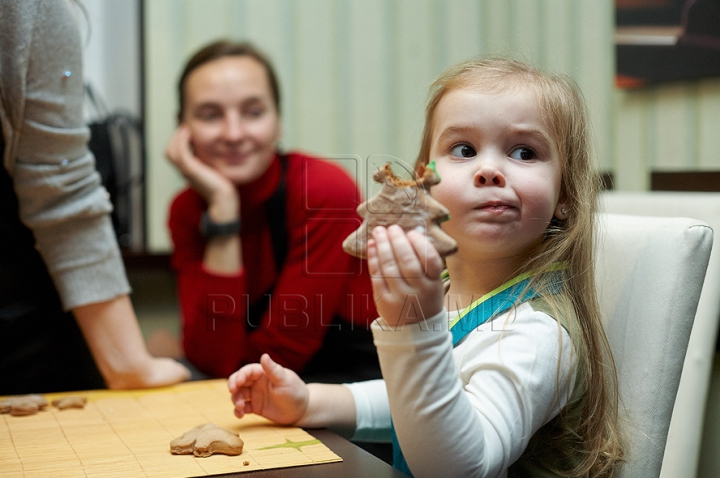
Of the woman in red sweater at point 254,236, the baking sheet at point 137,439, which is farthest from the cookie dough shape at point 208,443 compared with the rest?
the woman in red sweater at point 254,236

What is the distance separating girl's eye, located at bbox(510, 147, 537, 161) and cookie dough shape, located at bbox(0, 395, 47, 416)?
0.69 metres

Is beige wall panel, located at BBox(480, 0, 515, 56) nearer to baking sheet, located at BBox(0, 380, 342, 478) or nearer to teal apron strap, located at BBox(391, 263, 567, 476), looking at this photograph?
teal apron strap, located at BBox(391, 263, 567, 476)

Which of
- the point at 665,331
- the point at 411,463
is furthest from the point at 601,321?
the point at 411,463

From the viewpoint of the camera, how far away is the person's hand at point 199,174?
1.67m

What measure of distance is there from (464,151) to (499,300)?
0.18m

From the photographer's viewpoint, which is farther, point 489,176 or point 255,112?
point 255,112

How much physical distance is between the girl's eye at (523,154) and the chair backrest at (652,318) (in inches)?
8.6

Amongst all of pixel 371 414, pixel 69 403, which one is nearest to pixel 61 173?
pixel 69 403

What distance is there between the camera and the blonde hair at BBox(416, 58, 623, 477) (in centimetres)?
77

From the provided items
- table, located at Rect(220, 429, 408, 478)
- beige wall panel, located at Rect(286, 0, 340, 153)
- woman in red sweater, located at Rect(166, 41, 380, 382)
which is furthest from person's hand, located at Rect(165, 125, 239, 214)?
table, located at Rect(220, 429, 408, 478)

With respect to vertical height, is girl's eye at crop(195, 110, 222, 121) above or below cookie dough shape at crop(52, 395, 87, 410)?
above

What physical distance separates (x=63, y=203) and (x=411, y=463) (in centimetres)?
65

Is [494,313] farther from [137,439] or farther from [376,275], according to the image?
[137,439]

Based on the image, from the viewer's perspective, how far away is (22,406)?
88 centimetres
